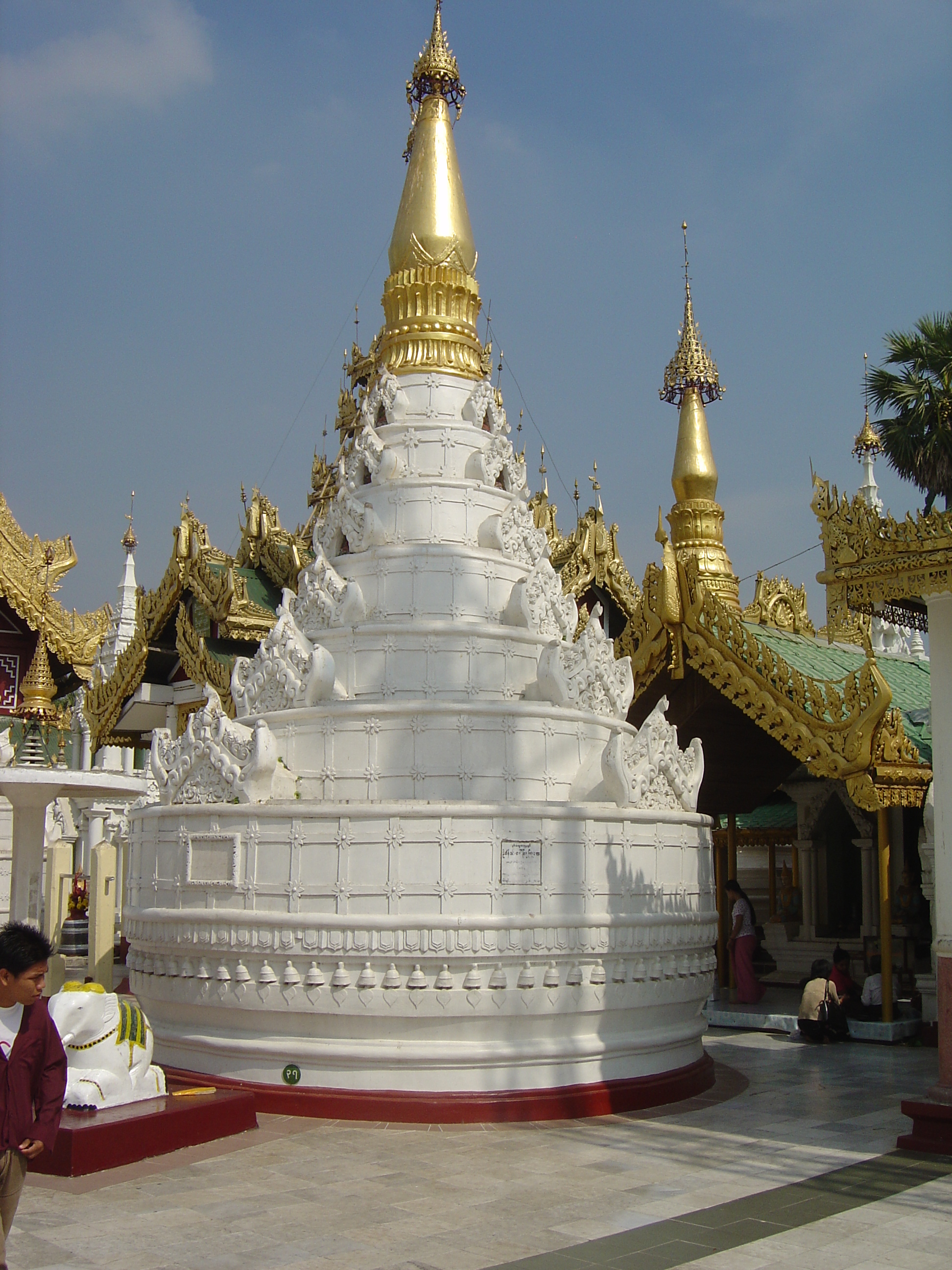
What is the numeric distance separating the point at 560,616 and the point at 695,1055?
15.9ft

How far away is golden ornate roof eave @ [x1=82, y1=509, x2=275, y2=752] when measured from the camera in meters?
22.6

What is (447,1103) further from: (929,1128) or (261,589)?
(261,589)

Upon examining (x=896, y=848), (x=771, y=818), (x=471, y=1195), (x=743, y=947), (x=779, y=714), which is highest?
(x=779, y=714)

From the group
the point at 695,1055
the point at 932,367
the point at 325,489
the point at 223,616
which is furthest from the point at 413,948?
the point at 325,489

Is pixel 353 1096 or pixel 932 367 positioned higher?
pixel 932 367

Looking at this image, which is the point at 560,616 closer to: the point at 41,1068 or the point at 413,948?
the point at 413,948

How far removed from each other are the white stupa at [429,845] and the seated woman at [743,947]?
5.02m

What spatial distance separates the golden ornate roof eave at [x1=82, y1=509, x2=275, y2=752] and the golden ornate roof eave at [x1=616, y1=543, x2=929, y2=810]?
8.69 metres

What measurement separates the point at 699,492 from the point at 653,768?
11884 mm

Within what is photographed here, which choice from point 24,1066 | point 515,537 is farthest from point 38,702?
point 24,1066

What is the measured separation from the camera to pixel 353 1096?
10.1 metres

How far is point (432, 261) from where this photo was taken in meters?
15.4

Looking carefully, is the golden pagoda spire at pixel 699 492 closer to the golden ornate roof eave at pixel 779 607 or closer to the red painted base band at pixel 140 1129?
the golden ornate roof eave at pixel 779 607

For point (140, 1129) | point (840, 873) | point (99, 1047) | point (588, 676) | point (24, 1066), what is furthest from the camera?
point (840, 873)
